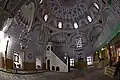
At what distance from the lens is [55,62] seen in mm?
15422

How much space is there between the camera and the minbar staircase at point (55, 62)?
14328 mm

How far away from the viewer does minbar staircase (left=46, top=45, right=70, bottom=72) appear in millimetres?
14328

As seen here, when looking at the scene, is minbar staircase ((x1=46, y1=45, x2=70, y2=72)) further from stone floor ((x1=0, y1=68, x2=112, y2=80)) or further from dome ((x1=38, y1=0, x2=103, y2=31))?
dome ((x1=38, y1=0, x2=103, y2=31))

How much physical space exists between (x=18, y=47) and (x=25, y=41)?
105 cm

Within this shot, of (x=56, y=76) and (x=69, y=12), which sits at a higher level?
(x=69, y=12)

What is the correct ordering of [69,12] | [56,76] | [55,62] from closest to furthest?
[56,76], [55,62], [69,12]

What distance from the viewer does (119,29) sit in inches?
416

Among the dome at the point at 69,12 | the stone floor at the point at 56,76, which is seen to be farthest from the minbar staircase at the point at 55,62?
the dome at the point at 69,12

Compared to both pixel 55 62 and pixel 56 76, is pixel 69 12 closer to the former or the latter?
pixel 55 62

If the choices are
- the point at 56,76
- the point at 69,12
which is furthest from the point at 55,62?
the point at 69,12

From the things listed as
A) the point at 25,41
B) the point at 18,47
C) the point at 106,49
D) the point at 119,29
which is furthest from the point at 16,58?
the point at 119,29

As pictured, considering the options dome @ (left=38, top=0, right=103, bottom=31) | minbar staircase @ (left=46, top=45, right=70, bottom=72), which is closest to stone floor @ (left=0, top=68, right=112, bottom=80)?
minbar staircase @ (left=46, top=45, right=70, bottom=72)

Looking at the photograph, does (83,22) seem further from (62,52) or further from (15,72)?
(15,72)

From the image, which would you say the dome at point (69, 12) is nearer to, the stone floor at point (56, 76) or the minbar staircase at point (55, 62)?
the minbar staircase at point (55, 62)
